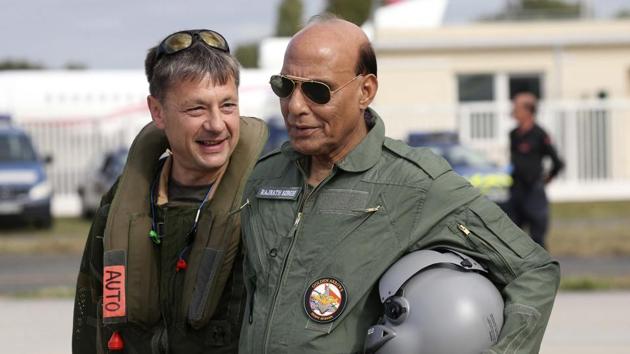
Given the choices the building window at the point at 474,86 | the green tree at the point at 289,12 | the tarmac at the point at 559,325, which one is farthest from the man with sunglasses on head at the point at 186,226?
the green tree at the point at 289,12

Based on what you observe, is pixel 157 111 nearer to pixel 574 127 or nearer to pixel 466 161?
pixel 466 161

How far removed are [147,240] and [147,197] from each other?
17 cm

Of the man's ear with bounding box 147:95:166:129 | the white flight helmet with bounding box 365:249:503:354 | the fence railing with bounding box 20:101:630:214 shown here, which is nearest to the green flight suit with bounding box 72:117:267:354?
the man's ear with bounding box 147:95:166:129

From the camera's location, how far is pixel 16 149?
2072cm

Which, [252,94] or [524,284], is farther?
[252,94]

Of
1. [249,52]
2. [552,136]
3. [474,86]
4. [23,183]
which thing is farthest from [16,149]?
[249,52]

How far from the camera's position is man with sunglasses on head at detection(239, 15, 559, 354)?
271 cm

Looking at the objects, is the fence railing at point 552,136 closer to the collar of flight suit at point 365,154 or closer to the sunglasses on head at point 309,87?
the collar of flight suit at point 365,154

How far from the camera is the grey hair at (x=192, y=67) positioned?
11.4 ft

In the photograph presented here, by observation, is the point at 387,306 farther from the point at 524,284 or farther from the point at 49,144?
the point at 49,144

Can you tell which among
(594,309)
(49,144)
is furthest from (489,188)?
(49,144)

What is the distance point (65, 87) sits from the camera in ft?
99.7

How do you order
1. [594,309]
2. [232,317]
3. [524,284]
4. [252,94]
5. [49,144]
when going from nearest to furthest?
[524,284]
[232,317]
[594,309]
[49,144]
[252,94]

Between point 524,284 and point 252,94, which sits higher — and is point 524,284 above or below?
above
